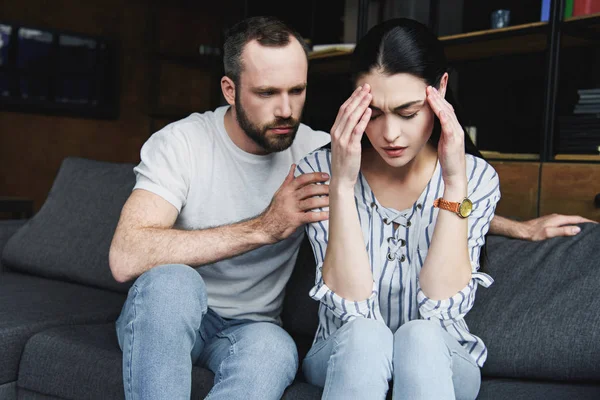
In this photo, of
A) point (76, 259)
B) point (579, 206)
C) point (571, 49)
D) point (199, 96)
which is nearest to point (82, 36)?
point (199, 96)

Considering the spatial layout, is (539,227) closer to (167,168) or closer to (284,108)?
(284,108)

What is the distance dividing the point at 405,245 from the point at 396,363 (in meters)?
0.34

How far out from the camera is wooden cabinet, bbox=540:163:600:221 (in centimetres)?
224

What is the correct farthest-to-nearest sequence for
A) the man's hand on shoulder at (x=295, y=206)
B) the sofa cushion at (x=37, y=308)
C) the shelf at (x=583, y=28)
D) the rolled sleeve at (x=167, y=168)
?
the shelf at (x=583, y=28)
the sofa cushion at (x=37, y=308)
the rolled sleeve at (x=167, y=168)
the man's hand on shoulder at (x=295, y=206)

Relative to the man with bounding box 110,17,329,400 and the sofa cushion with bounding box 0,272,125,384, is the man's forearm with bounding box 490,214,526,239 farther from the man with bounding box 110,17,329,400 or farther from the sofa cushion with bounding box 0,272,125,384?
the sofa cushion with bounding box 0,272,125,384

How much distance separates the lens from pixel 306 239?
190 centimetres

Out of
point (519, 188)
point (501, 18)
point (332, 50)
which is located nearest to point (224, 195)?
→ point (519, 188)

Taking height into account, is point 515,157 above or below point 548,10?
below

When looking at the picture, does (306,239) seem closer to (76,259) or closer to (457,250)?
(457,250)

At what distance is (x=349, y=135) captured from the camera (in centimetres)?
141

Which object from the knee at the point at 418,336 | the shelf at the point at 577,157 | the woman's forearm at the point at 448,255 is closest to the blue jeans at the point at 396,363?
the knee at the point at 418,336

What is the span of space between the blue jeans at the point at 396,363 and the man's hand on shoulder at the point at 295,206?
0.30 m

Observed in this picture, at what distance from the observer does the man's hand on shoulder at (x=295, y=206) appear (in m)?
1.55

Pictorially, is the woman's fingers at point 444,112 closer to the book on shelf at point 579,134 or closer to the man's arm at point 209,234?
the man's arm at point 209,234
